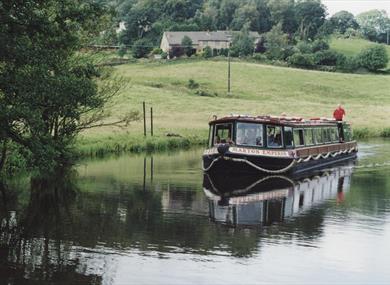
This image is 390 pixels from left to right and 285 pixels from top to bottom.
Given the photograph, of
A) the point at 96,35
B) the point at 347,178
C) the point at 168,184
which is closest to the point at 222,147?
the point at 168,184

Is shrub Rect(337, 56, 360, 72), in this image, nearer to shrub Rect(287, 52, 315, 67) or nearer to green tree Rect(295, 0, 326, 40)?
shrub Rect(287, 52, 315, 67)

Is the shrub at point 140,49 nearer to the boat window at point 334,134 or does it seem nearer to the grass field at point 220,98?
the grass field at point 220,98

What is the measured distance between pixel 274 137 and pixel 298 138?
284cm

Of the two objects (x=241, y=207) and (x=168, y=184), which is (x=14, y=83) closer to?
(x=241, y=207)

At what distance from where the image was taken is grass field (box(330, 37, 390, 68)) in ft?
502

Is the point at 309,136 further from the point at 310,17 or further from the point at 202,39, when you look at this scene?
the point at 310,17

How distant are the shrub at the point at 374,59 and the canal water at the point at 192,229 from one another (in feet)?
313

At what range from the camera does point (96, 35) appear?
35.9m

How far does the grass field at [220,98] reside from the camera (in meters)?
47.3

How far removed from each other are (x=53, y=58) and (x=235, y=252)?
8.50m

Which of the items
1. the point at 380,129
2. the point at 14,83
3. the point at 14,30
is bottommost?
the point at 380,129

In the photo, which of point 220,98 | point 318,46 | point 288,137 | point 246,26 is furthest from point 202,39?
point 288,137

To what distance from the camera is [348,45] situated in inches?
6348

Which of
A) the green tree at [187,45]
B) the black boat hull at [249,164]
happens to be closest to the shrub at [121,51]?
the green tree at [187,45]
